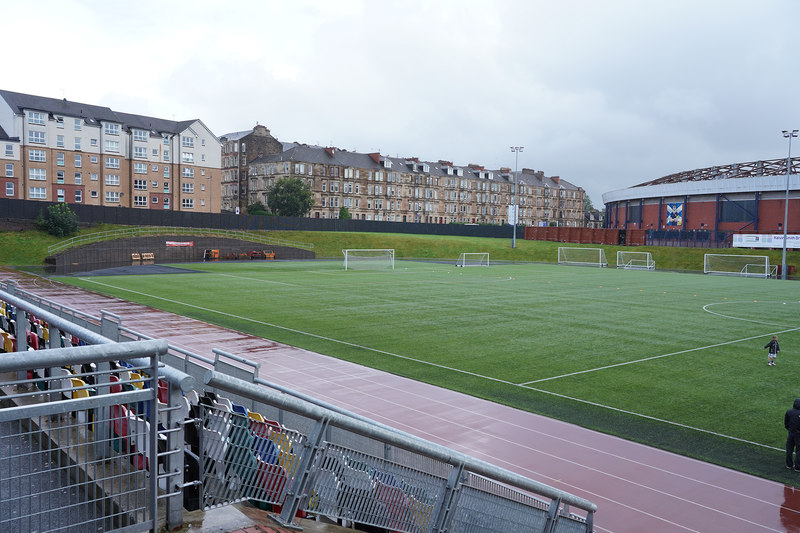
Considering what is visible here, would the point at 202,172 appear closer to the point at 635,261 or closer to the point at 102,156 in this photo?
the point at 102,156

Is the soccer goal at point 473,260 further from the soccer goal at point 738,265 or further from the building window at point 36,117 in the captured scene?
the building window at point 36,117

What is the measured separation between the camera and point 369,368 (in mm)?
17547

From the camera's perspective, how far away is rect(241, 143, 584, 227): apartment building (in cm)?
12162

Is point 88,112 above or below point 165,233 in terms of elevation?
above

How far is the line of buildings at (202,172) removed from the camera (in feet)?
267

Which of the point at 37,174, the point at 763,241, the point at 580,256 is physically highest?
the point at 37,174

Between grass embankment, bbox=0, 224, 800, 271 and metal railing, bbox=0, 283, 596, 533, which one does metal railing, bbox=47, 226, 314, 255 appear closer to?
grass embankment, bbox=0, 224, 800, 271

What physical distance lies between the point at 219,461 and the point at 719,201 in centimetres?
9510

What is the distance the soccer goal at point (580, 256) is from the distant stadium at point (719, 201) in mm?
21511

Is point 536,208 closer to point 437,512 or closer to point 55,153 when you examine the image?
point 55,153

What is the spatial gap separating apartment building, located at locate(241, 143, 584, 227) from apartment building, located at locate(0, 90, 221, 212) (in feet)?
70.5

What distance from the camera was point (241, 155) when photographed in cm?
12550

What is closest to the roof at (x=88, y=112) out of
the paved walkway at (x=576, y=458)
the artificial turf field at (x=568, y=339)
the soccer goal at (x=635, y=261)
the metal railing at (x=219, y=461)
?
the artificial turf field at (x=568, y=339)

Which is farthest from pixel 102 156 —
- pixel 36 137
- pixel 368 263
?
pixel 368 263
